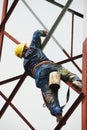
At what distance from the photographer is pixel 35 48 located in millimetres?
6672

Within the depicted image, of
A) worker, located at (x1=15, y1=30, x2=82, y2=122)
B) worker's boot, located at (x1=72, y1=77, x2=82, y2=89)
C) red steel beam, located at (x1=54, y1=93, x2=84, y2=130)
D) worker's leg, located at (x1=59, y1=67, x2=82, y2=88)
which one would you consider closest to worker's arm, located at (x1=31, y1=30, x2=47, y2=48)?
worker, located at (x1=15, y1=30, x2=82, y2=122)

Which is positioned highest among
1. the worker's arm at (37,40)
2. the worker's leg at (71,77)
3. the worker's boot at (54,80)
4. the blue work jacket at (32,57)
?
the worker's arm at (37,40)

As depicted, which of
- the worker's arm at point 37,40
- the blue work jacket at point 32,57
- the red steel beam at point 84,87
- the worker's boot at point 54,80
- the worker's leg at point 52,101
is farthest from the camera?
the worker's arm at point 37,40

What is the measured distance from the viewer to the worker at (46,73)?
233 inches

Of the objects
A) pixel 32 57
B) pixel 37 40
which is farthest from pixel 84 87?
pixel 37 40

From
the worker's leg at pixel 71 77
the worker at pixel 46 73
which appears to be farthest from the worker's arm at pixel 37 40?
the worker's leg at pixel 71 77

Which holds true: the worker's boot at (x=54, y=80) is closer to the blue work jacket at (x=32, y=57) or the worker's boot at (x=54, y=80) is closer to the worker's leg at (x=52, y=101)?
the worker's leg at (x=52, y=101)

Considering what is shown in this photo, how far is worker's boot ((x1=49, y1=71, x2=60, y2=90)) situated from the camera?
5887 mm

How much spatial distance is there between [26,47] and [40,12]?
6701 mm

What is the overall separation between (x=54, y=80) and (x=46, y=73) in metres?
0.32

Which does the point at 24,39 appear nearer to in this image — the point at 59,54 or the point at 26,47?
the point at 59,54

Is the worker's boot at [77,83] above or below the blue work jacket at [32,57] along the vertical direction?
below

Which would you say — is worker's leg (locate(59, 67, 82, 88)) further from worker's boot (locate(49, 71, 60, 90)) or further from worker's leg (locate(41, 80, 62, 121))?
worker's leg (locate(41, 80, 62, 121))

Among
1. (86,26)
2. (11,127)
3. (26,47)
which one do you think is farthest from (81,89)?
(11,127)
